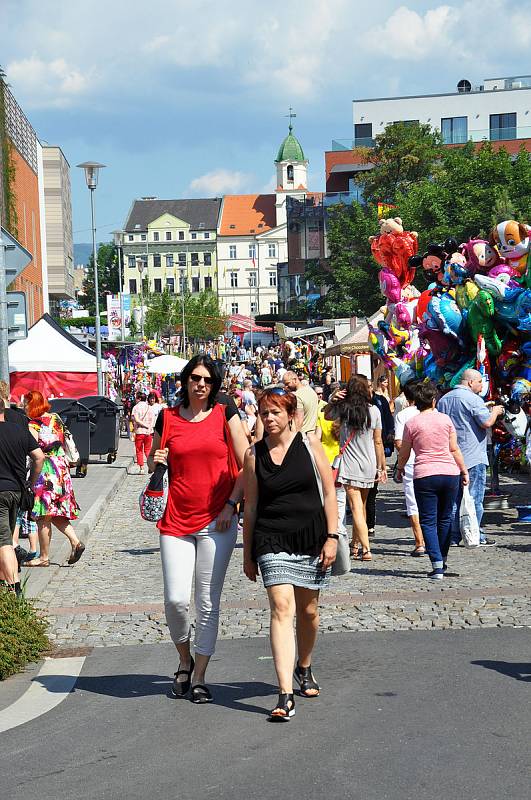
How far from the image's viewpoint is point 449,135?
79.3m

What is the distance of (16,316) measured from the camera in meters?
12.5

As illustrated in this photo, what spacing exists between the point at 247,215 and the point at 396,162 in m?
114

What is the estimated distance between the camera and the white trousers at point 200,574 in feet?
20.8

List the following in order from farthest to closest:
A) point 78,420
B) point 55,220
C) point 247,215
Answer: point 247,215
point 55,220
point 78,420

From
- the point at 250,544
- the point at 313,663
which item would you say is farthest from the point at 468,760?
the point at 313,663

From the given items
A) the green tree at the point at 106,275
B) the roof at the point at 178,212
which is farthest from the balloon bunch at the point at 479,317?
the roof at the point at 178,212

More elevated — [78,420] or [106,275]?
[106,275]

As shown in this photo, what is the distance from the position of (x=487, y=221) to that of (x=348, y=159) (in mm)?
38068

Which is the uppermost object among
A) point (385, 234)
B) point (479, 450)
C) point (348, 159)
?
point (348, 159)

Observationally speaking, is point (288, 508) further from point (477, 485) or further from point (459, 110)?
point (459, 110)

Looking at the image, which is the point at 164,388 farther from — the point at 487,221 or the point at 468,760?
the point at 468,760

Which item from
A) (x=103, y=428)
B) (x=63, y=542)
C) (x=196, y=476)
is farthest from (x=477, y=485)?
(x=103, y=428)

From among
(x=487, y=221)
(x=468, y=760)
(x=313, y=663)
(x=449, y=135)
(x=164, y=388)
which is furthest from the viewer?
(x=449, y=135)

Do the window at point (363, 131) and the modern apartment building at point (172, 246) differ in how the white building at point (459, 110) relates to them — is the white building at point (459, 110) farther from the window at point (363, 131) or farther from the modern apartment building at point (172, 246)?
the modern apartment building at point (172, 246)
